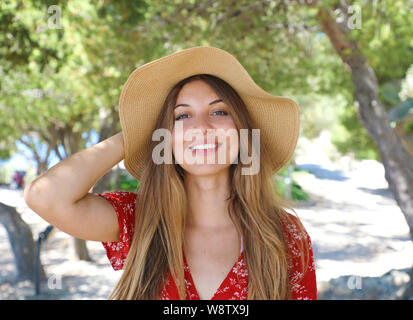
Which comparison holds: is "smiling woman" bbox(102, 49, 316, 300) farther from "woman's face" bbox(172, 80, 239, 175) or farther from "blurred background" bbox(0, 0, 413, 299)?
"blurred background" bbox(0, 0, 413, 299)

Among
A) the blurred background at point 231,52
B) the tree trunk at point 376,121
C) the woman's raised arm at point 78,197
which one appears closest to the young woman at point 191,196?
the woman's raised arm at point 78,197

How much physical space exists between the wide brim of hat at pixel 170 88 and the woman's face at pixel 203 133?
0.38 feet

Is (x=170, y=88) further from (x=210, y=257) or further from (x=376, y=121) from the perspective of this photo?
(x=376, y=121)

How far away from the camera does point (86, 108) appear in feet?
34.7

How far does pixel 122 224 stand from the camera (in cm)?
175

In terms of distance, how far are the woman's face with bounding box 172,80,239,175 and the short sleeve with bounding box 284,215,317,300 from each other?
1.60 ft

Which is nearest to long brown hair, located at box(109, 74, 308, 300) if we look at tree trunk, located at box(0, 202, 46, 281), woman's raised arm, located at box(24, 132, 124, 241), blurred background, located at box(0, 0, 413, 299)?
woman's raised arm, located at box(24, 132, 124, 241)

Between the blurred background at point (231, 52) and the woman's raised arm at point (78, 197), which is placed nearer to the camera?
the woman's raised arm at point (78, 197)

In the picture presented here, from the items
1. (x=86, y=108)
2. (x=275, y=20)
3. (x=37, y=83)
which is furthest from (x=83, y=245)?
(x=275, y=20)

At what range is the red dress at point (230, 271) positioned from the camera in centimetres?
165

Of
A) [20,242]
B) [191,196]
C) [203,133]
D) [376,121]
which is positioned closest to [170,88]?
[203,133]

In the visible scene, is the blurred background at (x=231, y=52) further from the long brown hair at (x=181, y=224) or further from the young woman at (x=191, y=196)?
the long brown hair at (x=181, y=224)
